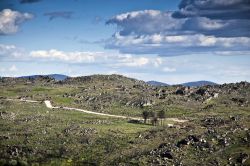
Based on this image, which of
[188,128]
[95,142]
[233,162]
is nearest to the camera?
[233,162]

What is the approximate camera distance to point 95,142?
184m

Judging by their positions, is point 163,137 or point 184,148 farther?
point 163,137

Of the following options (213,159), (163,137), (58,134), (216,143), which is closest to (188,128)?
(163,137)

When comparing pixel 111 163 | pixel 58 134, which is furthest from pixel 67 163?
pixel 58 134

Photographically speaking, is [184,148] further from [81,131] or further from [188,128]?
[81,131]

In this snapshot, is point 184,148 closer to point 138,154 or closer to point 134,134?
point 138,154

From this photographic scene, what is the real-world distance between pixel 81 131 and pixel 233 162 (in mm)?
71089

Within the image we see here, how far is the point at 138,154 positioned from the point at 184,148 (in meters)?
16.8

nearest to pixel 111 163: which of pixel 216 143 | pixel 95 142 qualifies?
pixel 95 142

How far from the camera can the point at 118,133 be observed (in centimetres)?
19388

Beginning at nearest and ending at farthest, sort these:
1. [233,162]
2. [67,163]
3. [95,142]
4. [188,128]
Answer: [233,162] < [67,163] < [95,142] < [188,128]

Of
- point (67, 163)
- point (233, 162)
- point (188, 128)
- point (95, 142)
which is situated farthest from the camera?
point (188, 128)

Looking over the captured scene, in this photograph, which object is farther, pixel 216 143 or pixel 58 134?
pixel 58 134

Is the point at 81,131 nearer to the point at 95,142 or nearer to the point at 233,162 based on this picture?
the point at 95,142
